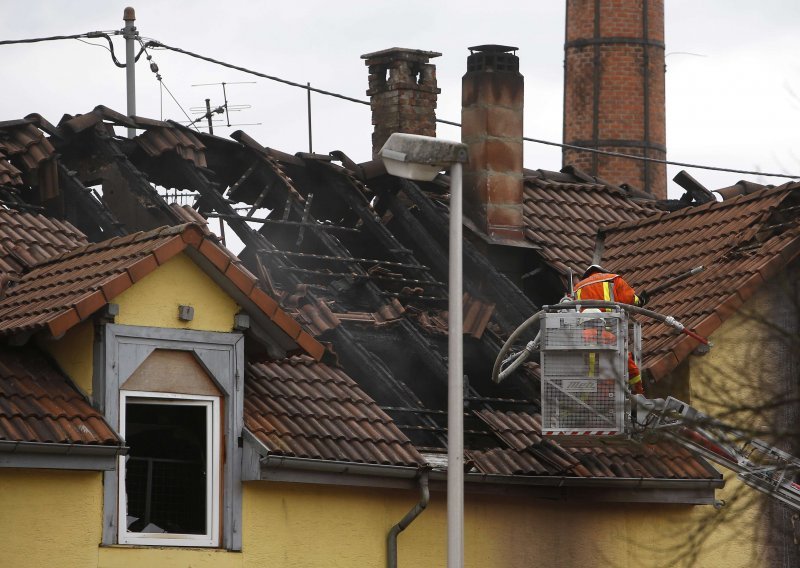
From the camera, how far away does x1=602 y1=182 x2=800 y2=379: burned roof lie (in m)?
20.2

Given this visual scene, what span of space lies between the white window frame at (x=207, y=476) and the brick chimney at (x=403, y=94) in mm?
9559

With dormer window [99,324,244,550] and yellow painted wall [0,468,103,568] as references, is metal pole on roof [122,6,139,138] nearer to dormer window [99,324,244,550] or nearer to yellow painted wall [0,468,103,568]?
dormer window [99,324,244,550]

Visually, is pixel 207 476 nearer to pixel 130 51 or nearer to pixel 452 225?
pixel 452 225

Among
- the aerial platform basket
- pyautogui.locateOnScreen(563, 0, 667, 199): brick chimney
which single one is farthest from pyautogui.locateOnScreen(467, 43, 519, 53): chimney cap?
pyautogui.locateOnScreen(563, 0, 667, 199): brick chimney

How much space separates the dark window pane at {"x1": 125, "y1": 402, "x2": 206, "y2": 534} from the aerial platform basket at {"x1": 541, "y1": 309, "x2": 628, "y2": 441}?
140 inches

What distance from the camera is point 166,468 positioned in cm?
1656

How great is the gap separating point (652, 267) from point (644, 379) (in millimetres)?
2985

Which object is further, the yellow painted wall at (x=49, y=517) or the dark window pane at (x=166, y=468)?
the dark window pane at (x=166, y=468)

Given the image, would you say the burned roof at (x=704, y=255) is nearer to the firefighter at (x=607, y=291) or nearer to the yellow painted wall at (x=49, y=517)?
the firefighter at (x=607, y=291)

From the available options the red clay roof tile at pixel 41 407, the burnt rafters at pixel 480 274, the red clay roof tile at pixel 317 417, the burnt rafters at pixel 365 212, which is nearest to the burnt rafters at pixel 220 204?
the burnt rafters at pixel 365 212

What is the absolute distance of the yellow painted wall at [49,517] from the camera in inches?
597

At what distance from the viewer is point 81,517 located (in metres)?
15.6

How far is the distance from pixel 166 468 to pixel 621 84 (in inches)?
877

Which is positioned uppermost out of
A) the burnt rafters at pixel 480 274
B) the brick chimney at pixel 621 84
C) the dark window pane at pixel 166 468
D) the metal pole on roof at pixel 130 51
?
the brick chimney at pixel 621 84
